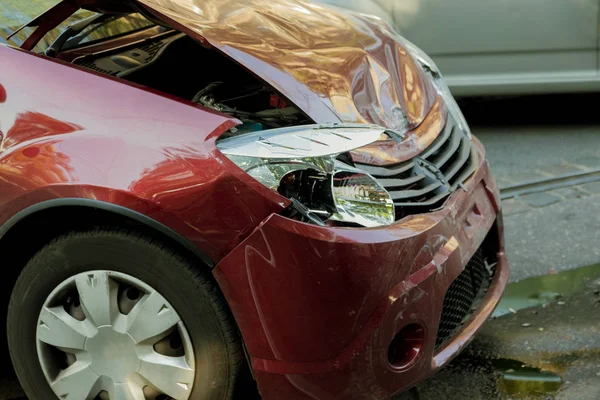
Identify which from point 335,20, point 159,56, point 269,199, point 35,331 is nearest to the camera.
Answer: point 269,199

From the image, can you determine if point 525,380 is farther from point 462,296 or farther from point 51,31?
point 51,31

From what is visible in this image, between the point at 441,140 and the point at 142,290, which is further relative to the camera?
the point at 441,140

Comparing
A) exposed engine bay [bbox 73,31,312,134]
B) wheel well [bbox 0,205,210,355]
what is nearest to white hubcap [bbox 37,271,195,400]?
wheel well [bbox 0,205,210,355]

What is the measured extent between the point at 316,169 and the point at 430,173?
564 mm

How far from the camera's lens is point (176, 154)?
7.14ft

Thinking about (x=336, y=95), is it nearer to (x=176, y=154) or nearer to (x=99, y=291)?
(x=176, y=154)

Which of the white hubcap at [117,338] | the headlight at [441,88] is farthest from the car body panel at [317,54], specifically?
the white hubcap at [117,338]

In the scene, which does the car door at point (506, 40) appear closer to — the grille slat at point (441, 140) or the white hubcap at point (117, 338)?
the grille slat at point (441, 140)

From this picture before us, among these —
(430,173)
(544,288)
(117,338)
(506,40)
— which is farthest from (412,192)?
(506,40)

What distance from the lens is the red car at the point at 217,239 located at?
2.15 m

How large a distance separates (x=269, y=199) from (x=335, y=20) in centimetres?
142

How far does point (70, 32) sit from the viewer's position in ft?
9.91

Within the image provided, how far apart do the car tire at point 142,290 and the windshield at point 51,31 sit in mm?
847

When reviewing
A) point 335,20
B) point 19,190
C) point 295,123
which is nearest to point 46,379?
point 19,190
